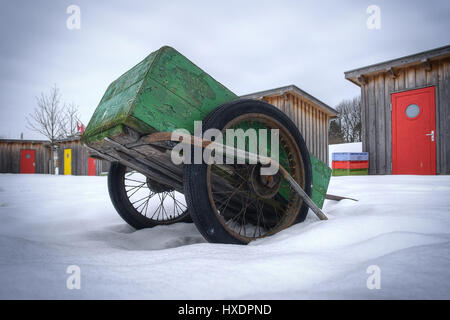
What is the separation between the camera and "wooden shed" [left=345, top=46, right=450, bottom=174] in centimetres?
620

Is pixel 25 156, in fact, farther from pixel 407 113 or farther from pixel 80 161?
pixel 407 113

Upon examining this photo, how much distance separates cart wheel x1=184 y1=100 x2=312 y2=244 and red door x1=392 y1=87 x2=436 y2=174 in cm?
632

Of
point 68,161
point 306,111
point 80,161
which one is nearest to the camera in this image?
point 306,111

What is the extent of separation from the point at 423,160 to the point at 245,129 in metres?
7.01

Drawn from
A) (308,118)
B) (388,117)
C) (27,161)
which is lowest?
(27,161)

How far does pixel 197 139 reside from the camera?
1.39m

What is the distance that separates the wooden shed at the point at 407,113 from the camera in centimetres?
620

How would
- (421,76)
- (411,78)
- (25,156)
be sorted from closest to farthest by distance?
(421,76)
(411,78)
(25,156)

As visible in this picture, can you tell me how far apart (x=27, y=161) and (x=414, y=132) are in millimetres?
26693

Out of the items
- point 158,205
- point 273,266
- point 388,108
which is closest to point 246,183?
point 273,266
